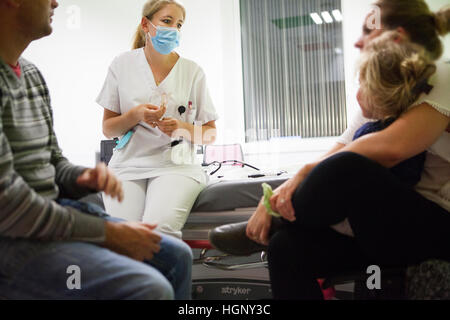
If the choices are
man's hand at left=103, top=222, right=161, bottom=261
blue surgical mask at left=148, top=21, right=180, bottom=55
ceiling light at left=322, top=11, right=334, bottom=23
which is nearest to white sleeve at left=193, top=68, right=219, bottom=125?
blue surgical mask at left=148, top=21, right=180, bottom=55

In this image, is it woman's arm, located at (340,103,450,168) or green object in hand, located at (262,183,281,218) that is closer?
woman's arm, located at (340,103,450,168)

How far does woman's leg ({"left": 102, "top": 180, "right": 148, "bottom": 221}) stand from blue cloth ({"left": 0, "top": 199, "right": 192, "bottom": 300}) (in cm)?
51

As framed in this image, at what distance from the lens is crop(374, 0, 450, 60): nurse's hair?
0.86 m

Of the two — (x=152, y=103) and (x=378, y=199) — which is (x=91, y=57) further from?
(x=378, y=199)

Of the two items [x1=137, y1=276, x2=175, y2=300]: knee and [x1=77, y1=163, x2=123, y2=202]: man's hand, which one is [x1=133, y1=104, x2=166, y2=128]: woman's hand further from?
[x1=137, y1=276, x2=175, y2=300]: knee

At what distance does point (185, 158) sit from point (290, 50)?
2153 mm

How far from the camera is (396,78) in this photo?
0.88 m

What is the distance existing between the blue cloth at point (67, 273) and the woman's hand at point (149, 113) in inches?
24.0

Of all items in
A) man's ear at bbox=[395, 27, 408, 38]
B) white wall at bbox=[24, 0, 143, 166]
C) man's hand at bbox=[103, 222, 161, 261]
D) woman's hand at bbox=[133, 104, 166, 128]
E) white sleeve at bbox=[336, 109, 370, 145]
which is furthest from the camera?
white wall at bbox=[24, 0, 143, 166]

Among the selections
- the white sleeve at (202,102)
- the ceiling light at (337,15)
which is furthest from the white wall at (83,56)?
the ceiling light at (337,15)

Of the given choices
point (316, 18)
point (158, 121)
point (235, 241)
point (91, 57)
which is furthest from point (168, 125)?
point (316, 18)

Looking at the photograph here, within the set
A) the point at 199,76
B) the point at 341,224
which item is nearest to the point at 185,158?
the point at 199,76

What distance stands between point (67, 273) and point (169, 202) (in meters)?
0.63
